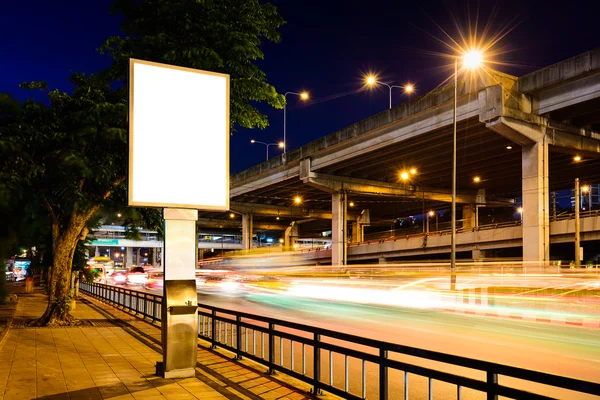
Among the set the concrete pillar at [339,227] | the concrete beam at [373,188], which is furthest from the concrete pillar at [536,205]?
the concrete pillar at [339,227]

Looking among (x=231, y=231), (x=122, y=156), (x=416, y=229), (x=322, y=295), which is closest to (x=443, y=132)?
(x=322, y=295)

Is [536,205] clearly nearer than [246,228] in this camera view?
Yes

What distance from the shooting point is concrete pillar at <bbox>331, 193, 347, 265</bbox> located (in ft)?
179

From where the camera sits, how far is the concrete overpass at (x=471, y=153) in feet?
103

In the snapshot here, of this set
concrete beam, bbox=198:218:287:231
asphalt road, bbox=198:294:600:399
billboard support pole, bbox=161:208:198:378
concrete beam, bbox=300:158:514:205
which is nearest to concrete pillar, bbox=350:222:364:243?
concrete beam, bbox=300:158:514:205

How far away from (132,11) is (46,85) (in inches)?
152

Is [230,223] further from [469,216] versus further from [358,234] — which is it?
[469,216]

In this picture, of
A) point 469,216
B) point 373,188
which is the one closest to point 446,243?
point 373,188

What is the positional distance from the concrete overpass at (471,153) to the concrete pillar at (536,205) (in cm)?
6

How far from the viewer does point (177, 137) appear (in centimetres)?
913

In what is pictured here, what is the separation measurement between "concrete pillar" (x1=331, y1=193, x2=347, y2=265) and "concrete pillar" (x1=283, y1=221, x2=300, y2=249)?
40345mm

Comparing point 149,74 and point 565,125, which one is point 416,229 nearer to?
point 565,125

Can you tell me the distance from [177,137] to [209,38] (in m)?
4.88

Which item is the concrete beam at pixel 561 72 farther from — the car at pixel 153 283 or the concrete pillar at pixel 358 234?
the concrete pillar at pixel 358 234
